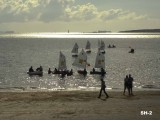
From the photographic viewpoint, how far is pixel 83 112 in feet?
86.1

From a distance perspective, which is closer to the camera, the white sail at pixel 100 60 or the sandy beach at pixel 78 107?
the sandy beach at pixel 78 107

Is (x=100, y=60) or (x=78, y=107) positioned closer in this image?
(x=78, y=107)

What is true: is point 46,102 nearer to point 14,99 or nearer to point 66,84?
point 14,99

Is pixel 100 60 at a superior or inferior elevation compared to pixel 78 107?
superior

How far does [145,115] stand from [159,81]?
120ft

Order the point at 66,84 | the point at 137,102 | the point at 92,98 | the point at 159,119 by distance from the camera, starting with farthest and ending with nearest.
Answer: the point at 66,84, the point at 92,98, the point at 137,102, the point at 159,119

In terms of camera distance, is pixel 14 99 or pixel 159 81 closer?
pixel 14 99

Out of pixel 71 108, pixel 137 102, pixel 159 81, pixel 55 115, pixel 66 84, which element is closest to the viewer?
pixel 55 115

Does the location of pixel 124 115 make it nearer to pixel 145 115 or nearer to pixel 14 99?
pixel 145 115

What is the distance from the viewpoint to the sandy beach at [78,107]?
24.7 meters

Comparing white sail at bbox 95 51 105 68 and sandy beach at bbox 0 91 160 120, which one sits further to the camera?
white sail at bbox 95 51 105 68

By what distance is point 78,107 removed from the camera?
28375mm

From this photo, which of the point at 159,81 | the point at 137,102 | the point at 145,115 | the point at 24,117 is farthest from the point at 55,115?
the point at 159,81

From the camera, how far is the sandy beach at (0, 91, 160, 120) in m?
24.7
